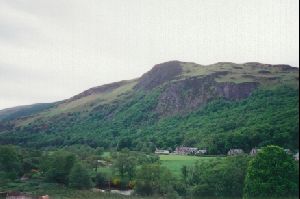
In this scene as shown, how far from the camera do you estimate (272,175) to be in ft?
165

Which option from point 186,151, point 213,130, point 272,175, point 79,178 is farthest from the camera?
point 213,130

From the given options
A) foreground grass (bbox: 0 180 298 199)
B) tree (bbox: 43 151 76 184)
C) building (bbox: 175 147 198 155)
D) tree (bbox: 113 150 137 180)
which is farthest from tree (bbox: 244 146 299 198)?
building (bbox: 175 147 198 155)

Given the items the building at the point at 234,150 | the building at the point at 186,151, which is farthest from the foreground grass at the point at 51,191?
the building at the point at 186,151

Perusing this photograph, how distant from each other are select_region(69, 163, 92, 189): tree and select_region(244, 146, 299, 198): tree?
92.6 ft

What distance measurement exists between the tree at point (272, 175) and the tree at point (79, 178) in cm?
2821

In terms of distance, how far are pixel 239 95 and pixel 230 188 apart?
137690 millimetres

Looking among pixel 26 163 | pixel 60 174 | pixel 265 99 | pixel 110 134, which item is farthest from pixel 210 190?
pixel 110 134

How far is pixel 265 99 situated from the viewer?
16600 cm

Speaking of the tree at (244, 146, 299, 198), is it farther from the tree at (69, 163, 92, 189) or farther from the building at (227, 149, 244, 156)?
the building at (227, 149, 244, 156)

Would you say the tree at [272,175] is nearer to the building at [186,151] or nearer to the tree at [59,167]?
the tree at [59,167]

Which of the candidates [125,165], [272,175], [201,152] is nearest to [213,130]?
[201,152]

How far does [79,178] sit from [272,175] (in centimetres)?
3204

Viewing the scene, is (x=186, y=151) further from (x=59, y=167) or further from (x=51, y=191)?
(x=51, y=191)

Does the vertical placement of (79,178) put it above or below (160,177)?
below
